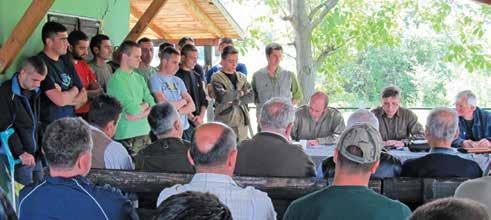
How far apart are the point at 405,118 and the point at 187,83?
227 cm

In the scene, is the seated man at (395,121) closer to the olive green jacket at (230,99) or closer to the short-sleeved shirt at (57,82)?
the olive green jacket at (230,99)

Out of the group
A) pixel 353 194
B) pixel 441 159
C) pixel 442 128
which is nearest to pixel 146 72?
pixel 442 128

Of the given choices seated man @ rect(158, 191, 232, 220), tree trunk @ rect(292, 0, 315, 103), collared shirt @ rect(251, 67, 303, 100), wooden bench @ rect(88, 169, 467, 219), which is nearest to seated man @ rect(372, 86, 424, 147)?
collared shirt @ rect(251, 67, 303, 100)

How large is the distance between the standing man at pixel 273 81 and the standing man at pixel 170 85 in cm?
139

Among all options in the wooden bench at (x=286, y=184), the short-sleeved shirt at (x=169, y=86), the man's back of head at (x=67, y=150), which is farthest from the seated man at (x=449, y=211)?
the short-sleeved shirt at (x=169, y=86)

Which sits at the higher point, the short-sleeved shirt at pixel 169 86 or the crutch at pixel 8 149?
the short-sleeved shirt at pixel 169 86

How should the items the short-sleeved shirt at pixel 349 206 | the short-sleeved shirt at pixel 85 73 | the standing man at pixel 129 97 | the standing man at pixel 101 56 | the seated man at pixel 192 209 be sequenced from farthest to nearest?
1. the standing man at pixel 101 56
2. the short-sleeved shirt at pixel 85 73
3. the standing man at pixel 129 97
4. the short-sleeved shirt at pixel 349 206
5. the seated man at pixel 192 209

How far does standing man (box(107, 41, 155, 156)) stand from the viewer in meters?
5.14

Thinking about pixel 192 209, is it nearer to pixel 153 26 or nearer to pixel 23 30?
pixel 23 30

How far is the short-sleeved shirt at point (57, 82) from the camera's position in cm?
484

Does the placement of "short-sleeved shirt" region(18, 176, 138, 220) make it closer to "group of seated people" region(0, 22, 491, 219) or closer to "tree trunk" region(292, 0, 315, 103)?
"group of seated people" region(0, 22, 491, 219)

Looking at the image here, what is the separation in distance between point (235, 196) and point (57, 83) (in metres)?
2.83

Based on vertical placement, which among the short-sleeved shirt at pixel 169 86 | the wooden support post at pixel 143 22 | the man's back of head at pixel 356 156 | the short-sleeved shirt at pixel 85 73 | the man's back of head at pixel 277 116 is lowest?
the man's back of head at pixel 356 156

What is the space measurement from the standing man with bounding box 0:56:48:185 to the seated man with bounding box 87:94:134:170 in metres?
0.78
